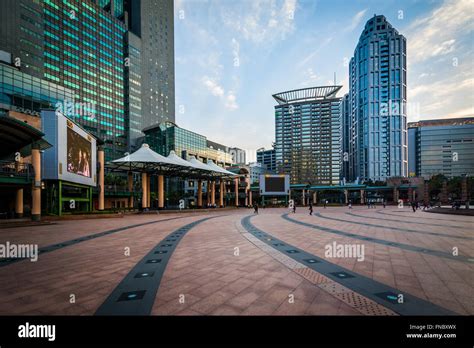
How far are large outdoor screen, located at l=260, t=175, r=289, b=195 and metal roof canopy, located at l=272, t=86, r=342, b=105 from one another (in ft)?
384

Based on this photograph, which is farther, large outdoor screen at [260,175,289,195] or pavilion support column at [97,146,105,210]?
large outdoor screen at [260,175,289,195]

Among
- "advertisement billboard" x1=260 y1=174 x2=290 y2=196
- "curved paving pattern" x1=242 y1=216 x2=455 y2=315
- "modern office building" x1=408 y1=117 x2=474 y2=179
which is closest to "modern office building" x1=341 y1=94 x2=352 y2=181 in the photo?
"modern office building" x1=408 y1=117 x2=474 y2=179

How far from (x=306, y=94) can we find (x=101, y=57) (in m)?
131

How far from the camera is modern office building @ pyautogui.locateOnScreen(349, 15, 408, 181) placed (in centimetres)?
12050

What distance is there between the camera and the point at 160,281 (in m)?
4.95

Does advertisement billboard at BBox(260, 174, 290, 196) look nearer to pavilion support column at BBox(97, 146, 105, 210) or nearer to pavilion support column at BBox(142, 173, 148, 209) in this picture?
pavilion support column at BBox(142, 173, 148, 209)

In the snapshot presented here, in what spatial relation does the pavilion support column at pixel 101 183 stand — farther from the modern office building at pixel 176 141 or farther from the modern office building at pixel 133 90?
the modern office building at pixel 133 90

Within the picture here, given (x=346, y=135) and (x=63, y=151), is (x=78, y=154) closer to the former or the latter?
(x=63, y=151)

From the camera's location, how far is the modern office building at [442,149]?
114 m

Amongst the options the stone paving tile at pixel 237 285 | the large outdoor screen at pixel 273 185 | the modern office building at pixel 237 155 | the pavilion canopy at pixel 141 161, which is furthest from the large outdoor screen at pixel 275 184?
the modern office building at pixel 237 155

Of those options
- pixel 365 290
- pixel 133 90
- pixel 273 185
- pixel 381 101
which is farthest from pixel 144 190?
pixel 381 101

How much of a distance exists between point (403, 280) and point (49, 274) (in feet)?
29.8

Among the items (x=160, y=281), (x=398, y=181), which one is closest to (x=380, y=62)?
(x=398, y=181)
